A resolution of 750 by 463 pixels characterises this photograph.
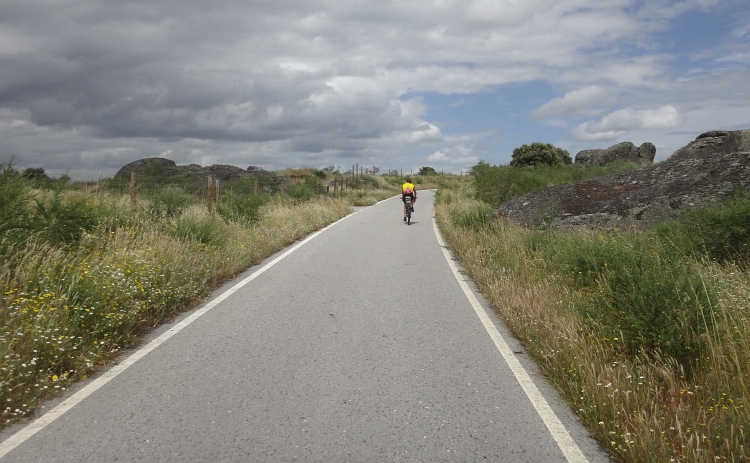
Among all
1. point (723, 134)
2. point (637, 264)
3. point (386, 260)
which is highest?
point (723, 134)

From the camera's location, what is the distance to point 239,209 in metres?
20.2

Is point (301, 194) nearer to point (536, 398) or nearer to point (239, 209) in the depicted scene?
point (239, 209)

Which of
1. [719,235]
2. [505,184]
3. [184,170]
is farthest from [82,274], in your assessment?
[184,170]

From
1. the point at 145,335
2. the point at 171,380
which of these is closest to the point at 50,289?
the point at 145,335

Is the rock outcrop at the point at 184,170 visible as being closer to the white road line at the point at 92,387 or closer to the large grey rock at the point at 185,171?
the large grey rock at the point at 185,171

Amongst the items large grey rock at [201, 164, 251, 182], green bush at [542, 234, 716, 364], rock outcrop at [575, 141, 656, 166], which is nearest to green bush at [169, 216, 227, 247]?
green bush at [542, 234, 716, 364]

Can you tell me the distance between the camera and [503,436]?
4.41m

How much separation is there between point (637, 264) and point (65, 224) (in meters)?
8.75

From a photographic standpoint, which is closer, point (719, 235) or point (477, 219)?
point (719, 235)

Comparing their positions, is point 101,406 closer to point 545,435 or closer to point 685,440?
point 545,435

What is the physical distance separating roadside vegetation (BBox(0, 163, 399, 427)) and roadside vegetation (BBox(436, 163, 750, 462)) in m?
4.47

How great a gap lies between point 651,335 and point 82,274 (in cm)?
668

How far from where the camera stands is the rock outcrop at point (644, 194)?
12492mm

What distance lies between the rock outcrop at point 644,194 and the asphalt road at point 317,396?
630 centimetres
